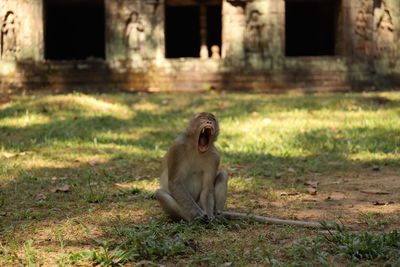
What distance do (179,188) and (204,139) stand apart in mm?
445

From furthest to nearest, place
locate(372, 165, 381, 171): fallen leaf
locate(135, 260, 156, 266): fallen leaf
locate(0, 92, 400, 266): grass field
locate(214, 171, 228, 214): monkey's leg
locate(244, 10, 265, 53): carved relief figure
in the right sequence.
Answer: locate(244, 10, 265, 53): carved relief figure < locate(372, 165, 381, 171): fallen leaf < locate(214, 171, 228, 214): monkey's leg < locate(0, 92, 400, 266): grass field < locate(135, 260, 156, 266): fallen leaf

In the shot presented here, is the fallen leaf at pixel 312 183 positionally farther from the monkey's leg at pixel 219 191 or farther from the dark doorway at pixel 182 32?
the dark doorway at pixel 182 32

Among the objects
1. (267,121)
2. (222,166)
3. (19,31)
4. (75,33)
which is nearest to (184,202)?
(222,166)

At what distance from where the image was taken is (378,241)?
396 cm

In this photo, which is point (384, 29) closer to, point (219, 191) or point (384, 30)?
point (384, 30)

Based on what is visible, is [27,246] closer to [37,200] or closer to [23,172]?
[37,200]

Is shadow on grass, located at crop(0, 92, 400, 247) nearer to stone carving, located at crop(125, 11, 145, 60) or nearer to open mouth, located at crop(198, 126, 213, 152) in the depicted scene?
open mouth, located at crop(198, 126, 213, 152)

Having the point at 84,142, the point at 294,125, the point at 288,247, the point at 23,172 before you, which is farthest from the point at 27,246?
the point at 294,125

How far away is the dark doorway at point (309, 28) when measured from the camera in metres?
22.1

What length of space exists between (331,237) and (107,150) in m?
5.58

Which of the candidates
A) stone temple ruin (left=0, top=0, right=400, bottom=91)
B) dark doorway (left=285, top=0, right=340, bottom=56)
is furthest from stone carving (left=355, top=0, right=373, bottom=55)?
dark doorway (left=285, top=0, right=340, bottom=56)

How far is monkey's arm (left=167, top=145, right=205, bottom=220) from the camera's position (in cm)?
479

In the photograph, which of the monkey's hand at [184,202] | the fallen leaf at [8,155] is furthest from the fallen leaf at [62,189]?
the fallen leaf at [8,155]

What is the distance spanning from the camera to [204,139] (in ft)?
15.8
